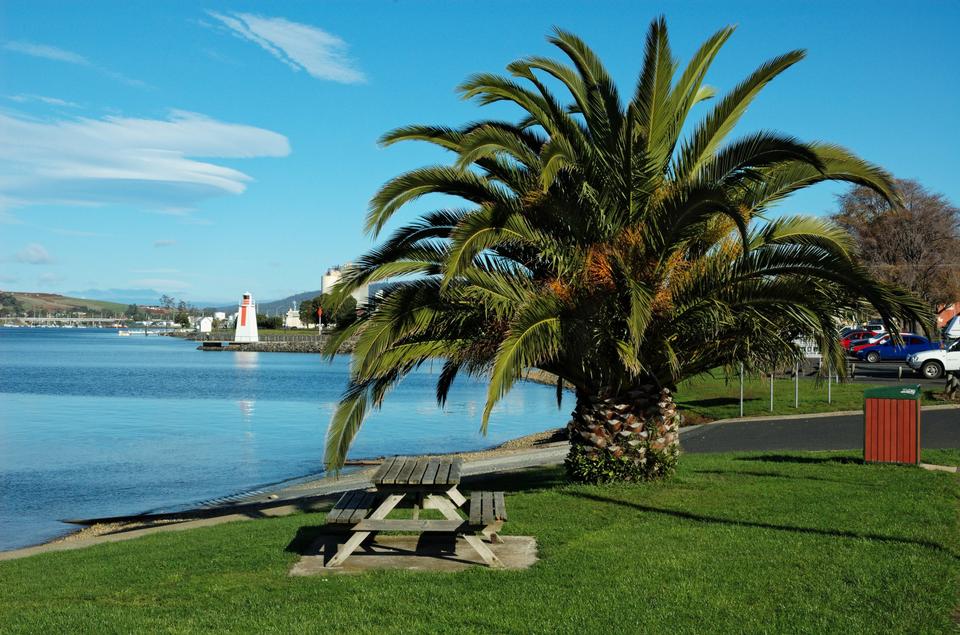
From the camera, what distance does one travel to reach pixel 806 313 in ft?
35.2

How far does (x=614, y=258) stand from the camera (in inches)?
429

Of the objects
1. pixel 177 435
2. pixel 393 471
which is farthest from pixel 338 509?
pixel 177 435

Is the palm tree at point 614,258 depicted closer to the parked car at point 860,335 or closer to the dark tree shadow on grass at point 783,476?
the dark tree shadow on grass at point 783,476

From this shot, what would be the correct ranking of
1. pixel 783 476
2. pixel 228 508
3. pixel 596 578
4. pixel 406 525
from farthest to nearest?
pixel 228 508 < pixel 783 476 < pixel 406 525 < pixel 596 578

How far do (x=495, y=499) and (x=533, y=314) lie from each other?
8.06 feet

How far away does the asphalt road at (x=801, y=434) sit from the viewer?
18.3 meters

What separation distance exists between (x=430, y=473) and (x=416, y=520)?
1.98ft

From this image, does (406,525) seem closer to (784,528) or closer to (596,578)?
(596,578)

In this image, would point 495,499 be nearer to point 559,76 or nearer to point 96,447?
point 559,76

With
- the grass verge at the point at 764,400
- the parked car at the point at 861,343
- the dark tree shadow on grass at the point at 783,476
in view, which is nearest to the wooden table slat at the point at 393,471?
the dark tree shadow on grass at the point at 783,476

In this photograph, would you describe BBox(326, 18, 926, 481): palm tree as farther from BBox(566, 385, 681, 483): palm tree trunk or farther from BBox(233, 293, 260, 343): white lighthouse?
BBox(233, 293, 260, 343): white lighthouse

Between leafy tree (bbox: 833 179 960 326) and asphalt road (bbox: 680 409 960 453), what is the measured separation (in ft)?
127

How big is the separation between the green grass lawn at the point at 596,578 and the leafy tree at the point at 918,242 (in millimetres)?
52659

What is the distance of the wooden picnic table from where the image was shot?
771 cm
